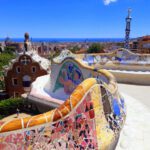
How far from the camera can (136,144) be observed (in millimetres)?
3766

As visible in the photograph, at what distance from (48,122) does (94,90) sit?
86 centimetres

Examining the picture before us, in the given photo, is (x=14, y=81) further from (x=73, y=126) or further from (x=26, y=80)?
(x=73, y=126)

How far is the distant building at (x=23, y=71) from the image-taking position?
20.1m

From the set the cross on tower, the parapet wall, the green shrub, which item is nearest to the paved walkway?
the parapet wall

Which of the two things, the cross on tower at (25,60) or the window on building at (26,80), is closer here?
the cross on tower at (25,60)

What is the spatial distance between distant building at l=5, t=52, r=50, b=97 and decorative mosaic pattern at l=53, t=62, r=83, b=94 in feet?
37.2

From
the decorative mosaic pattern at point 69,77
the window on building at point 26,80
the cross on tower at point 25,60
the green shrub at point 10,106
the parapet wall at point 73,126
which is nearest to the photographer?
the parapet wall at point 73,126

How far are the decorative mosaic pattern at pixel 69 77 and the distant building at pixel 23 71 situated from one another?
446 inches

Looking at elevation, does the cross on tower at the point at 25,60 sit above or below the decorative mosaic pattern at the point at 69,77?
below

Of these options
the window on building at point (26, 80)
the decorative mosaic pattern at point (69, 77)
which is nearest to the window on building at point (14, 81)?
the window on building at point (26, 80)

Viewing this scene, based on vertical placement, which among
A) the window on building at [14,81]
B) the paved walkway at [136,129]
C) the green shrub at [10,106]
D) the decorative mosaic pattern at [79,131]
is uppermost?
the decorative mosaic pattern at [79,131]

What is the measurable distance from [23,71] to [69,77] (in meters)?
12.8

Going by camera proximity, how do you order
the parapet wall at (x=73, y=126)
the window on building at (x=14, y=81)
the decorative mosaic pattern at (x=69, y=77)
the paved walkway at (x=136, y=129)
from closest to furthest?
the parapet wall at (x=73, y=126), the paved walkway at (x=136, y=129), the decorative mosaic pattern at (x=69, y=77), the window on building at (x=14, y=81)

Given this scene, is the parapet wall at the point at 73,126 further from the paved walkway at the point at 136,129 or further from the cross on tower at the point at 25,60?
the cross on tower at the point at 25,60
